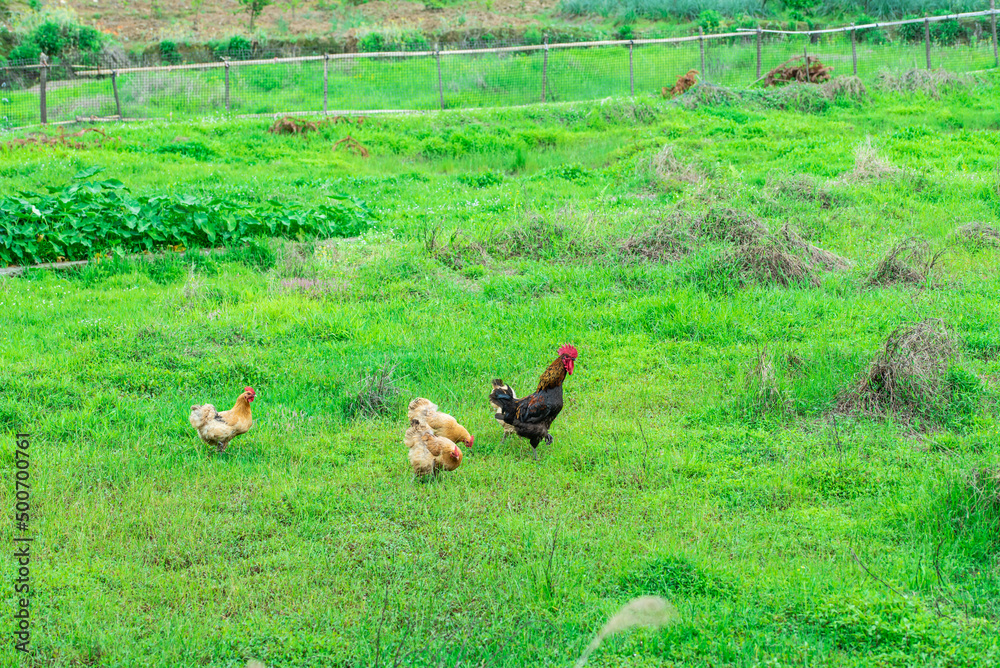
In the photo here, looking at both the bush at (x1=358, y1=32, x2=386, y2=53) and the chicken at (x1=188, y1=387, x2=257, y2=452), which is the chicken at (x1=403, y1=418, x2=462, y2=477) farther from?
the bush at (x1=358, y1=32, x2=386, y2=53)

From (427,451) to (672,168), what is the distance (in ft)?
33.6

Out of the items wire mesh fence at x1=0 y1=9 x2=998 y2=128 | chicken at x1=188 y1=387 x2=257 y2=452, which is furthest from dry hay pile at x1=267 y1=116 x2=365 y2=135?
chicken at x1=188 y1=387 x2=257 y2=452

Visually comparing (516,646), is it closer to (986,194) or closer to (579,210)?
(579,210)

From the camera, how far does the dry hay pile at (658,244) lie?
1059 cm

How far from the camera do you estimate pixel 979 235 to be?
1107cm

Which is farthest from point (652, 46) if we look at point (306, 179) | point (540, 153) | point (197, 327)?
point (197, 327)

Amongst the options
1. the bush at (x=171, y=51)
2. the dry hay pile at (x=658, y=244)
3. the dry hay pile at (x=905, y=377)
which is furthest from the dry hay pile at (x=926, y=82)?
the bush at (x=171, y=51)

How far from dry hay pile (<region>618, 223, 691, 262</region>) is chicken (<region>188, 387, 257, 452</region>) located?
5765mm

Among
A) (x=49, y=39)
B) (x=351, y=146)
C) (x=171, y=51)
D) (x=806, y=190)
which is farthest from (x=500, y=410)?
(x=49, y=39)

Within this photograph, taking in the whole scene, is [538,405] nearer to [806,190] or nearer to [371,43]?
[806,190]

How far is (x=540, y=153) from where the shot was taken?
18.8 m

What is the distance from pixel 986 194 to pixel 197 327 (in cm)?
1162

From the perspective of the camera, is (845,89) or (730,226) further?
(845,89)

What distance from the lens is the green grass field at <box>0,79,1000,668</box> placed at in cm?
439
